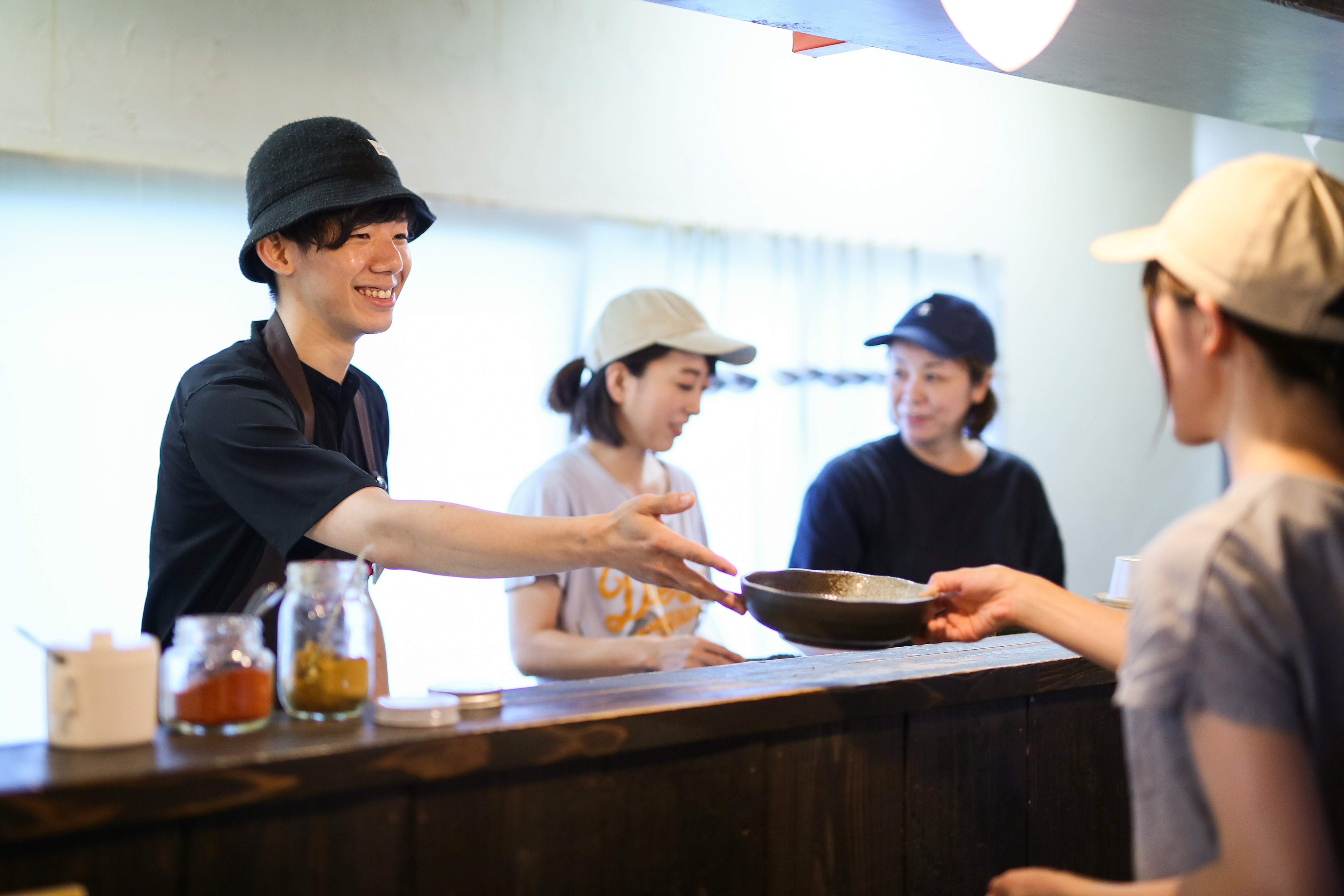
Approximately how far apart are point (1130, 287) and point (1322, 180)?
451 centimetres

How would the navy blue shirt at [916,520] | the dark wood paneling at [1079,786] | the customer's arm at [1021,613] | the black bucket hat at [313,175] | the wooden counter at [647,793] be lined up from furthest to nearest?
the navy blue shirt at [916,520] → the black bucket hat at [313,175] → the dark wood paneling at [1079,786] → the customer's arm at [1021,613] → the wooden counter at [647,793]

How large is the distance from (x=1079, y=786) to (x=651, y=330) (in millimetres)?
1463

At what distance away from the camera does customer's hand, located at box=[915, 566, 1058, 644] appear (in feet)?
5.31

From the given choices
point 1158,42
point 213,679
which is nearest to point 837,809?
point 213,679

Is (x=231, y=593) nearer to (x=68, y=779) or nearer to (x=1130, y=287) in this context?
(x=68, y=779)

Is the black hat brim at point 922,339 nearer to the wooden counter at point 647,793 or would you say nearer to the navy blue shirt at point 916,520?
the navy blue shirt at point 916,520

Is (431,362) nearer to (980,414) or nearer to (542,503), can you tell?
(542,503)

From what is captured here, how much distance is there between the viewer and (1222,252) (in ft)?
3.44

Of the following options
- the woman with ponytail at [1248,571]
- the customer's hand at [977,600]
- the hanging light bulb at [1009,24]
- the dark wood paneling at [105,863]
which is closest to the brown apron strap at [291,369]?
the dark wood paneling at [105,863]

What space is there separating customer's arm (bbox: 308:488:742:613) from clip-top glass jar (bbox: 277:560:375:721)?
0.29 m

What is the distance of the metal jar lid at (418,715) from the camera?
1274mm

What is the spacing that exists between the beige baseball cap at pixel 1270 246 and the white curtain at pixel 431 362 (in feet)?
9.11

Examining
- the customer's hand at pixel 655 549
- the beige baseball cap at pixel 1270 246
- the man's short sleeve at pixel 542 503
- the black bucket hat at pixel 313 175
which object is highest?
the black bucket hat at pixel 313 175

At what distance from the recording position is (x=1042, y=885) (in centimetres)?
116
